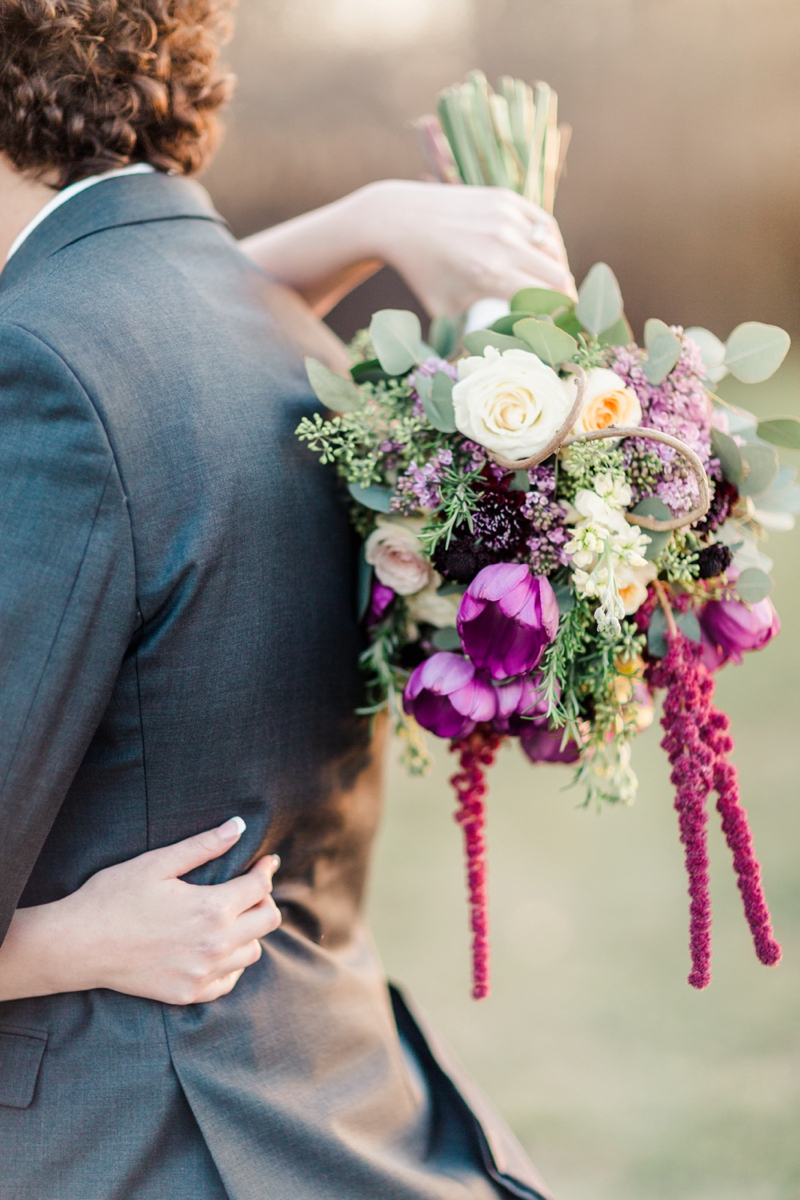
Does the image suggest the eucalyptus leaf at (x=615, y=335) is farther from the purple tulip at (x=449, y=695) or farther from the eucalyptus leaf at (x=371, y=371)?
the purple tulip at (x=449, y=695)

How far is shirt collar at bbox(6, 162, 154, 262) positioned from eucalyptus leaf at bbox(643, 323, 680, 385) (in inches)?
25.5

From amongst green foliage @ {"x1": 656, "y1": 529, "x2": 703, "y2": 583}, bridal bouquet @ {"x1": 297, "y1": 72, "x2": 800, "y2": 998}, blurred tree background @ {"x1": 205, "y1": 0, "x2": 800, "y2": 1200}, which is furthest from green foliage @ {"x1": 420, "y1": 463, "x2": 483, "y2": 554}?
blurred tree background @ {"x1": 205, "y1": 0, "x2": 800, "y2": 1200}

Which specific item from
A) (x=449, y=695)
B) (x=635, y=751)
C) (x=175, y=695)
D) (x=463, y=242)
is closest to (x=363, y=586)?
(x=449, y=695)

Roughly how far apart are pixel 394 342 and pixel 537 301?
0.18 metres

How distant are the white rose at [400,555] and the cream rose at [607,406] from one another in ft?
0.75

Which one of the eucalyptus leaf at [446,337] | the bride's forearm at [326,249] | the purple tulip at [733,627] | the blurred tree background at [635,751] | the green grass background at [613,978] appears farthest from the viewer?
the blurred tree background at [635,751]

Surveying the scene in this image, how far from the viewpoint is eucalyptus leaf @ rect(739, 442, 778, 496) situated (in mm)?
1139

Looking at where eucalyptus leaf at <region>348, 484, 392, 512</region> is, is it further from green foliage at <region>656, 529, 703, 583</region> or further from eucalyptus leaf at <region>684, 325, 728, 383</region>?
eucalyptus leaf at <region>684, 325, 728, 383</region>

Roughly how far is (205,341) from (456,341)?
1.32 ft

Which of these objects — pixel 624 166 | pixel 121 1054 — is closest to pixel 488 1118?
pixel 121 1054

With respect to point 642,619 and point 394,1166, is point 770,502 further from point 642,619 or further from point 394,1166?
point 394,1166

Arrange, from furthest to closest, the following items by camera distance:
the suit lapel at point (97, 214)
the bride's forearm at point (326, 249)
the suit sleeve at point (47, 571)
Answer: the bride's forearm at point (326, 249)
the suit lapel at point (97, 214)
the suit sleeve at point (47, 571)

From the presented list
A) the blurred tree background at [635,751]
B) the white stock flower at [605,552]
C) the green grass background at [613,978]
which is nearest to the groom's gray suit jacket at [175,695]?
the white stock flower at [605,552]

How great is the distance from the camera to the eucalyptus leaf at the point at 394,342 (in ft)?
3.79
